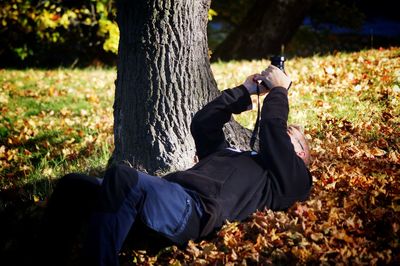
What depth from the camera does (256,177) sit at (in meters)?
2.90

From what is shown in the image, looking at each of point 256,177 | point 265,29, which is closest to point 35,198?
point 256,177

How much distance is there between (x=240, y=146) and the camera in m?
4.12

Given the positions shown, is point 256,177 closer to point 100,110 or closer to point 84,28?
point 100,110

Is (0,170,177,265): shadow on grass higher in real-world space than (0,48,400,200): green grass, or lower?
lower

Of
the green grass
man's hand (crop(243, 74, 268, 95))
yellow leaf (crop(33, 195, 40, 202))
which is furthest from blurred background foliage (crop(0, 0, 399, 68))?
yellow leaf (crop(33, 195, 40, 202))

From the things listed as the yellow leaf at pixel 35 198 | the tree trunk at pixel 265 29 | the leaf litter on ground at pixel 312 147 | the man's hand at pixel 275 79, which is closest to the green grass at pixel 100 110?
the leaf litter on ground at pixel 312 147

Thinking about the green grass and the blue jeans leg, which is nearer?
the blue jeans leg

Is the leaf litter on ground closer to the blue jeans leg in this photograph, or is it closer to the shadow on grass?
the shadow on grass

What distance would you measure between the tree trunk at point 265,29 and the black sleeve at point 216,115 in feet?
25.8

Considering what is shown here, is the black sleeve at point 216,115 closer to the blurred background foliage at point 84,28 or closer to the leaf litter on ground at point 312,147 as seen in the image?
the leaf litter on ground at point 312,147

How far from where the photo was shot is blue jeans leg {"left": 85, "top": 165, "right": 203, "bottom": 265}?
2.46 m

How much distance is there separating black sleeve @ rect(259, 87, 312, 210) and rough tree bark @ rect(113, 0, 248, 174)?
1076 mm

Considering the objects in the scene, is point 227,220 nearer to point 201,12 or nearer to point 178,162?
point 178,162

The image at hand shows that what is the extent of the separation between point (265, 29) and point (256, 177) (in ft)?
28.8
